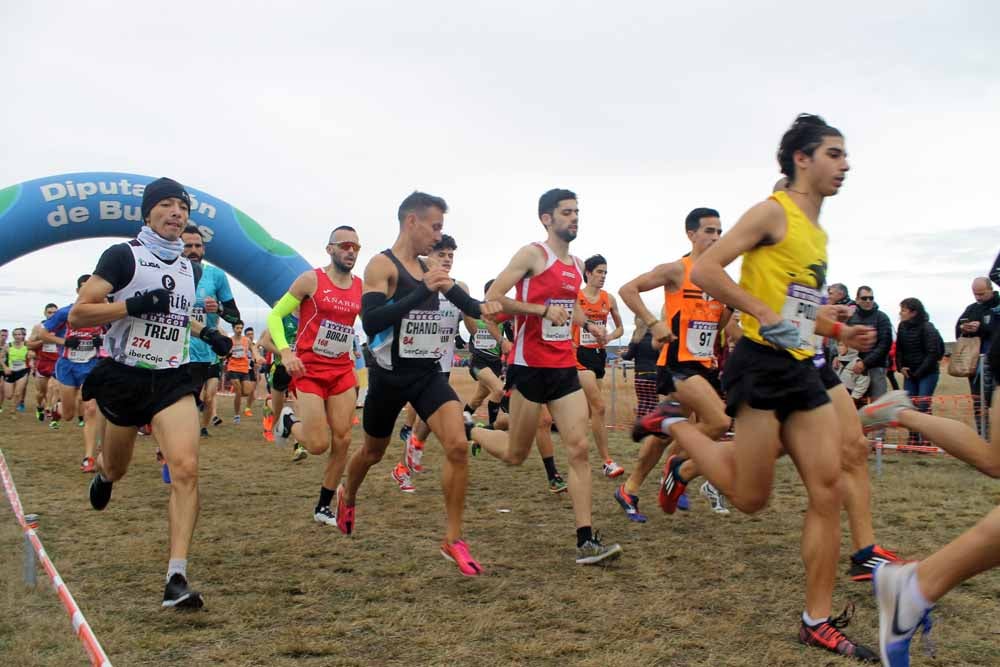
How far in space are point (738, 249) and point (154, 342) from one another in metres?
3.06

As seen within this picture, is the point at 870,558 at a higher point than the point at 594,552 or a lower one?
higher

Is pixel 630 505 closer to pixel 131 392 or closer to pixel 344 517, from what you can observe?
pixel 344 517

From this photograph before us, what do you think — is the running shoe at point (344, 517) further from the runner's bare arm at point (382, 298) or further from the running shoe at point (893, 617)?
the running shoe at point (893, 617)

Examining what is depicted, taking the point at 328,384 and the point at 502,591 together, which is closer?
the point at 502,591

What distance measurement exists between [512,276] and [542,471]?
4443 mm

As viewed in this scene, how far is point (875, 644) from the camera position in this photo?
3.60m

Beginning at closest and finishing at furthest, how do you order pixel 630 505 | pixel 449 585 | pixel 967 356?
pixel 449 585 < pixel 630 505 < pixel 967 356

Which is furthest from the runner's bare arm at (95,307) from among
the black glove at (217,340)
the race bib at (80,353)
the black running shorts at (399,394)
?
the race bib at (80,353)

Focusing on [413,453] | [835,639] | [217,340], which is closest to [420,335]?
[217,340]

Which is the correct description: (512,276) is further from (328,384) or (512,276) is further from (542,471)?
(542,471)

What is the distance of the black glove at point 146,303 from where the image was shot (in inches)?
163

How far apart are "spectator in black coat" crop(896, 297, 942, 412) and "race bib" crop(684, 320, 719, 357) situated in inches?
248

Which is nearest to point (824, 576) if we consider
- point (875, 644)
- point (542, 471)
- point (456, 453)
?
point (875, 644)

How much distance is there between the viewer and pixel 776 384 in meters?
3.47
